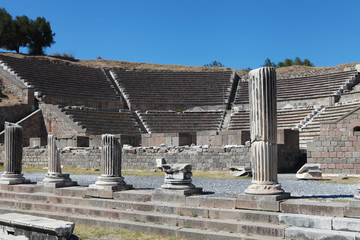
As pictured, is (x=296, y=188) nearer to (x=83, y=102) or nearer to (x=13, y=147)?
(x=13, y=147)

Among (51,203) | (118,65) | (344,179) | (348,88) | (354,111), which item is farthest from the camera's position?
(118,65)

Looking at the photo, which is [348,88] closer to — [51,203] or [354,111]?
[354,111]

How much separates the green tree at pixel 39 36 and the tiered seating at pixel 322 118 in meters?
34.7

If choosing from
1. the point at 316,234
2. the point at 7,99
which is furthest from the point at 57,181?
the point at 7,99

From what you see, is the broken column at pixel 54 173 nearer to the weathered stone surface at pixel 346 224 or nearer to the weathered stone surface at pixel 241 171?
the weathered stone surface at pixel 241 171

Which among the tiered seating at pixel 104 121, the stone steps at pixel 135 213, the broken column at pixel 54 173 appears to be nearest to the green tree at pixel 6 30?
the tiered seating at pixel 104 121

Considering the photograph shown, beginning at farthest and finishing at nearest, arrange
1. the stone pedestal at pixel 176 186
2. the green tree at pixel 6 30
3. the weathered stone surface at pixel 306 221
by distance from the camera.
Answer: the green tree at pixel 6 30
the stone pedestal at pixel 176 186
the weathered stone surface at pixel 306 221

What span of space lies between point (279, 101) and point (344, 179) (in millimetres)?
18825

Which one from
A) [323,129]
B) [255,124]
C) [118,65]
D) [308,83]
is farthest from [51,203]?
[118,65]

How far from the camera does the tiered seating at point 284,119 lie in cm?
2639

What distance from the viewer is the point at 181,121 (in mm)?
29719

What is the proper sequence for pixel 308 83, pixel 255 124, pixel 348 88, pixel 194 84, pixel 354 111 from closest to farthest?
pixel 255 124
pixel 354 111
pixel 348 88
pixel 308 83
pixel 194 84

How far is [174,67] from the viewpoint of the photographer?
151 ft

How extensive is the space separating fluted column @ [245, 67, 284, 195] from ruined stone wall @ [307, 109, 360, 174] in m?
8.36
